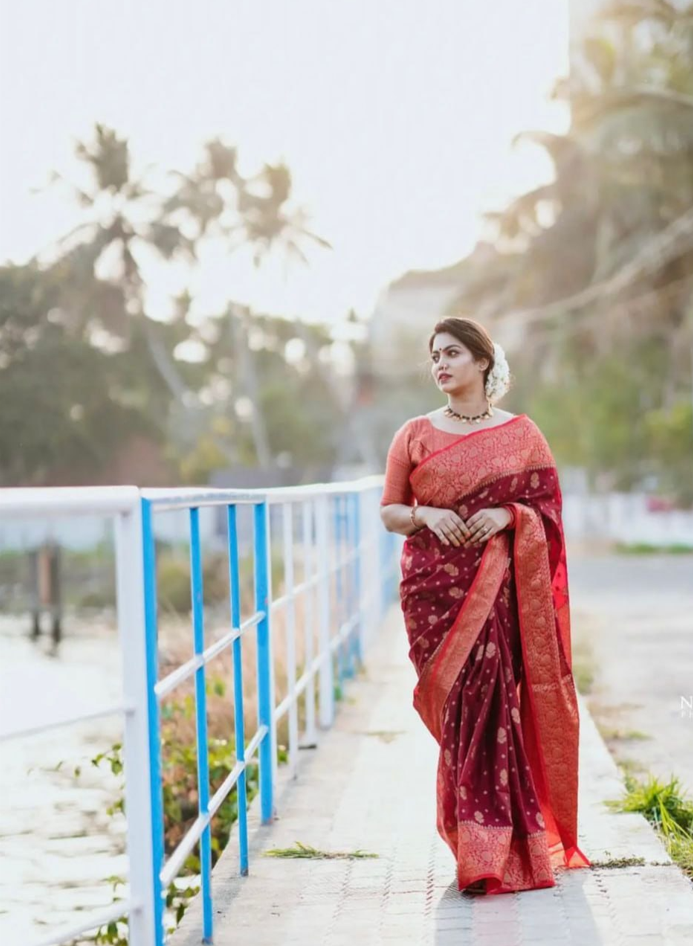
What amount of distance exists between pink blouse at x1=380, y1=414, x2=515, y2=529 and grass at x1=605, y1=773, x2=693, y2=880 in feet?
4.58

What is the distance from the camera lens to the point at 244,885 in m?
4.46

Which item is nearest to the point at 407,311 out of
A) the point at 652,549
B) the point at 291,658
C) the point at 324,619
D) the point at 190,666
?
the point at 652,549

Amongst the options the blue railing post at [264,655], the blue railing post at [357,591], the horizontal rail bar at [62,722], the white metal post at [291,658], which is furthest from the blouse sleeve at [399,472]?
the blue railing post at [357,591]

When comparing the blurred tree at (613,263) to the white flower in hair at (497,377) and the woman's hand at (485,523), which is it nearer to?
the white flower in hair at (497,377)

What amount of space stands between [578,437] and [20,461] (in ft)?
63.9

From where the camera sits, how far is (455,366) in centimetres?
444

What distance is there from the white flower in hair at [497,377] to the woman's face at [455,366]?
0.03 metres

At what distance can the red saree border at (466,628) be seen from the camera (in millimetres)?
4383

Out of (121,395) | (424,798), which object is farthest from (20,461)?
(424,798)

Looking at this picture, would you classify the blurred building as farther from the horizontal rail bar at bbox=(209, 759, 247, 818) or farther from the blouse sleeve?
the horizontal rail bar at bbox=(209, 759, 247, 818)

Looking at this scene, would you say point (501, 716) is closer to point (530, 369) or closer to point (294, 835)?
point (294, 835)

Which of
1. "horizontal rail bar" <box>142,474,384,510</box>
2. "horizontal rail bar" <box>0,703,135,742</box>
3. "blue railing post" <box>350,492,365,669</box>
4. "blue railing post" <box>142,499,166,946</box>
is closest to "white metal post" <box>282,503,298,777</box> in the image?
"horizontal rail bar" <box>142,474,384,510</box>

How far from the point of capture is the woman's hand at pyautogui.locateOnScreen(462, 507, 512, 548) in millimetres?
4379

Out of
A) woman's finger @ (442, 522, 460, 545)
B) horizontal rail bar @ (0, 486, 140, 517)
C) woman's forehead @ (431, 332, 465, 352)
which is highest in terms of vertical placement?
woman's forehead @ (431, 332, 465, 352)
